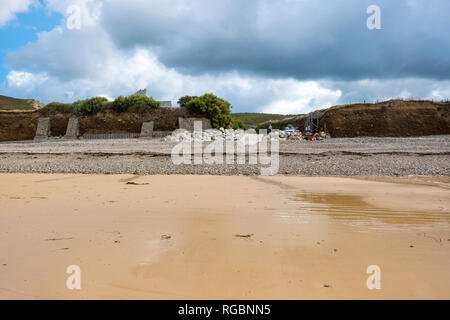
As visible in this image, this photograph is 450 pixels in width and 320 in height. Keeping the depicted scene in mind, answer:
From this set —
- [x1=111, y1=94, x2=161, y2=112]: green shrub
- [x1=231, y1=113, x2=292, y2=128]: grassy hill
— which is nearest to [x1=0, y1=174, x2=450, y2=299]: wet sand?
[x1=111, y1=94, x2=161, y2=112]: green shrub

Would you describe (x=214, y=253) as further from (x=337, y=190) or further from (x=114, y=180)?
(x=114, y=180)

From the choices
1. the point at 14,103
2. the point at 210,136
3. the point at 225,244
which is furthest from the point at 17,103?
the point at 225,244

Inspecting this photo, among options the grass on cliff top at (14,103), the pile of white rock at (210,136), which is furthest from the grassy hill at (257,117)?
the pile of white rock at (210,136)

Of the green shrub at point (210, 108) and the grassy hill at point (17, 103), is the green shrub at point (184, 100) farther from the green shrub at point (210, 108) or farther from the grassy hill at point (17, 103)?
the grassy hill at point (17, 103)

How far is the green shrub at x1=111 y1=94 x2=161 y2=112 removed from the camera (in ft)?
103

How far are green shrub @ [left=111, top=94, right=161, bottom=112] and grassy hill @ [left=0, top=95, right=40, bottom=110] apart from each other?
39.0 metres

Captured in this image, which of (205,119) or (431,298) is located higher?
(205,119)

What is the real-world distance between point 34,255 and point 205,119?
26.8 meters

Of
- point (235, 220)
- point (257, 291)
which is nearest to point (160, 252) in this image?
point (257, 291)

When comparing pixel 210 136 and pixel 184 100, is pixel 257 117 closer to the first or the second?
pixel 184 100

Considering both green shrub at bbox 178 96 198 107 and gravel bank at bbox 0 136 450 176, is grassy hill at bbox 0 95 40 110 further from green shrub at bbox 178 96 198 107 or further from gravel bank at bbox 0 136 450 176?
gravel bank at bbox 0 136 450 176

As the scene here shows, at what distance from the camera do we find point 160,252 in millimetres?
3541
